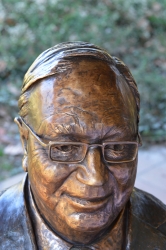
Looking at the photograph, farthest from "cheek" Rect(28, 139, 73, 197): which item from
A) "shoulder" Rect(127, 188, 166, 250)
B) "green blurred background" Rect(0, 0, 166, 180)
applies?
"green blurred background" Rect(0, 0, 166, 180)

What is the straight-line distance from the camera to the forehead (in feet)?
4.11

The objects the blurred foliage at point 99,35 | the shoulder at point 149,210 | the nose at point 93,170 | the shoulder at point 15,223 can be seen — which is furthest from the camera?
the blurred foliage at point 99,35

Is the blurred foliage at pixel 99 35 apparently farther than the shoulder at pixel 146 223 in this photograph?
Yes

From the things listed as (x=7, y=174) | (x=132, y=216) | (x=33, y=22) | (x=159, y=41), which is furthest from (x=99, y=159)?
(x=159, y=41)

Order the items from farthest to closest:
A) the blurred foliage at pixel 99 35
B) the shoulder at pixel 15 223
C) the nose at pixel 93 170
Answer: the blurred foliage at pixel 99 35, the shoulder at pixel 15 223, the nose at pixel 93 170

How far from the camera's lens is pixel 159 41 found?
6.11 meters

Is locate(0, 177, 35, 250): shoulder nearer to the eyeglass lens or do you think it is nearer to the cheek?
the cheek

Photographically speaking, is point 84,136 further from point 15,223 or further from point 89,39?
point 89,39

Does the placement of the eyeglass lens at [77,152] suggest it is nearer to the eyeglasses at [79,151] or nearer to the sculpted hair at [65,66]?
the eyeglasses at [79,151]

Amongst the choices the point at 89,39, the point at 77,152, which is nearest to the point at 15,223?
the point at 77,152

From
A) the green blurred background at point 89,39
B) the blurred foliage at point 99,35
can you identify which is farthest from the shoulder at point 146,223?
the blurred foliage at point 99,35

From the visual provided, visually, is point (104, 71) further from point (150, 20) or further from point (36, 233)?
point (150, 20)

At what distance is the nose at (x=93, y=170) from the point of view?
1238 millimetres

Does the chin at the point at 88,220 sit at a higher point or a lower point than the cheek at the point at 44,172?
lower
